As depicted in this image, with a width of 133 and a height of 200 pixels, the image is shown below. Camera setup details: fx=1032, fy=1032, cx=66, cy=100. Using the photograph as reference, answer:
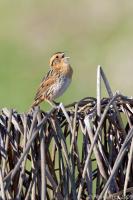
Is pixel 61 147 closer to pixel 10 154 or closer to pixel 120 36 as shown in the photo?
pixel 10 154

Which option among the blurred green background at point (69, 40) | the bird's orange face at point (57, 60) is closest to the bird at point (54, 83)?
the bird's orange face at point (57, 60)

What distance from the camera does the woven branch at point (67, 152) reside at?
153 inches

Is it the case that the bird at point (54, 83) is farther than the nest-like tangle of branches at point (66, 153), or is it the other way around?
the bird at point (54, 83)

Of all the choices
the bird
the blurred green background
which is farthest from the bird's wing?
the blurred green background

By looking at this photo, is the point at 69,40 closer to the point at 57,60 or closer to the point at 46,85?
the point at 57,60

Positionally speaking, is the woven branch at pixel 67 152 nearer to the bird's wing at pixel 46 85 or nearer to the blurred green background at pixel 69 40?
the bird's wing at pixel 46 85

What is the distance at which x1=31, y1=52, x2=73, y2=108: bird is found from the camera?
7.45 metres

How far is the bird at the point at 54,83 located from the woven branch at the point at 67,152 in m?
3.15

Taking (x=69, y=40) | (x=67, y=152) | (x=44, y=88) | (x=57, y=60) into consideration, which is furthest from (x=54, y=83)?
(x=69, y=40)

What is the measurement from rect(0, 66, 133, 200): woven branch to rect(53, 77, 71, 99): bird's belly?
10.4 ft

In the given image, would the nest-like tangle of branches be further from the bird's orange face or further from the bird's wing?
the bird's orange face

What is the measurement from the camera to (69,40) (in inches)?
640

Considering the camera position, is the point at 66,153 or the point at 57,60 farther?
the point at 57,60

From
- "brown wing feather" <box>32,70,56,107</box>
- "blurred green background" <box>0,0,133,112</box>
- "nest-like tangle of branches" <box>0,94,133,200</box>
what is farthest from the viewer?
"blurred green background" <box>0,0,133,112</box>
